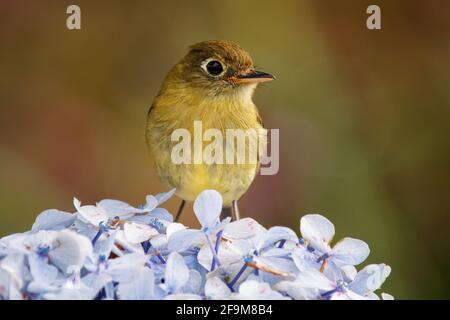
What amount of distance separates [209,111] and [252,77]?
19cm

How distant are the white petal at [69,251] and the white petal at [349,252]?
1.51ft

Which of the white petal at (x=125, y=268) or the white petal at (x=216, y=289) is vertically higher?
the white petal at (x=125, y=268)

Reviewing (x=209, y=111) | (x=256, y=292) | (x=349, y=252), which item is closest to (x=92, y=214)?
(x=256, y=292)

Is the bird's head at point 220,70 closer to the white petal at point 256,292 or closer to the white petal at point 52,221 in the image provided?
the white petal at point 52,221

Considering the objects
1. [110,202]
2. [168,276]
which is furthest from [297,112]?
[168,276]

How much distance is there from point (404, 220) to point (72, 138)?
150 centimetres

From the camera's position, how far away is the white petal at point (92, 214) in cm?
139

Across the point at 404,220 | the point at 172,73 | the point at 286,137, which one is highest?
the point at 172,73

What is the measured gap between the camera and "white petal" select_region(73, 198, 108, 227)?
1.39 metres

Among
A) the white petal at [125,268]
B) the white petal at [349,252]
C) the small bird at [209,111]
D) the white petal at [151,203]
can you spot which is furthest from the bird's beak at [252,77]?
the white petal at [125,268]

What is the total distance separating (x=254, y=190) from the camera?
3.46m

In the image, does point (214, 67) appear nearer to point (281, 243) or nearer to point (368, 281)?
point (281, 243)
